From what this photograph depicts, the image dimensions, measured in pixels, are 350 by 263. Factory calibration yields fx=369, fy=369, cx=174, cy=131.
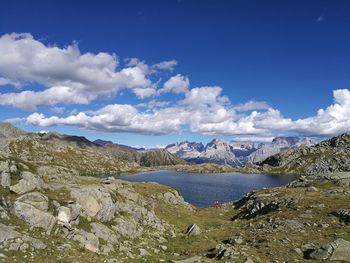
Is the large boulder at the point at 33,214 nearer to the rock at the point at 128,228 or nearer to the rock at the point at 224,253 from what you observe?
the rock at the point at 128,228

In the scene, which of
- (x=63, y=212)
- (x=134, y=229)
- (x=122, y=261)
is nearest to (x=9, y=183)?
(x=63, y=212)

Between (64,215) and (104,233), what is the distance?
5.07 meters

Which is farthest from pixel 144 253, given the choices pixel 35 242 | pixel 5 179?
pixel 5 179

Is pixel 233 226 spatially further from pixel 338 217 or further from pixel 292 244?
pixel 292 244

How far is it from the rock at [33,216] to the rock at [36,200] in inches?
32.3

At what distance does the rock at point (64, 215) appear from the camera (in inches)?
1441

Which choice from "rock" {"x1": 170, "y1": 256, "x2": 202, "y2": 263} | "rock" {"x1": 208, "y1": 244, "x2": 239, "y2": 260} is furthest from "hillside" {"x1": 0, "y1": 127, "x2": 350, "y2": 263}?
"rock" {"x1": 208, "y1": 244, "x2": 239, "y2": 260}

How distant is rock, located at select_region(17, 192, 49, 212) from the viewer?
117 ft

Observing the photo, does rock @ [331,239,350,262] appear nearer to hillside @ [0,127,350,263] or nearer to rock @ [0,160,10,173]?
hillside @ [0,127,350,263]

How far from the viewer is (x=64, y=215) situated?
122ft

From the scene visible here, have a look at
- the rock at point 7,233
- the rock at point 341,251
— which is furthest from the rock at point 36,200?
the rock at point 341,251

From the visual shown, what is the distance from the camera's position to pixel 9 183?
122 ft

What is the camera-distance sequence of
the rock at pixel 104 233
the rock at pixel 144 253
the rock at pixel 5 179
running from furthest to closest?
1. the rock at pixel 104 233
2. the rock at pixel 144 253
3. the rock at pixel 5 179

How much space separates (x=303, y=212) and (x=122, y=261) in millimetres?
34880
